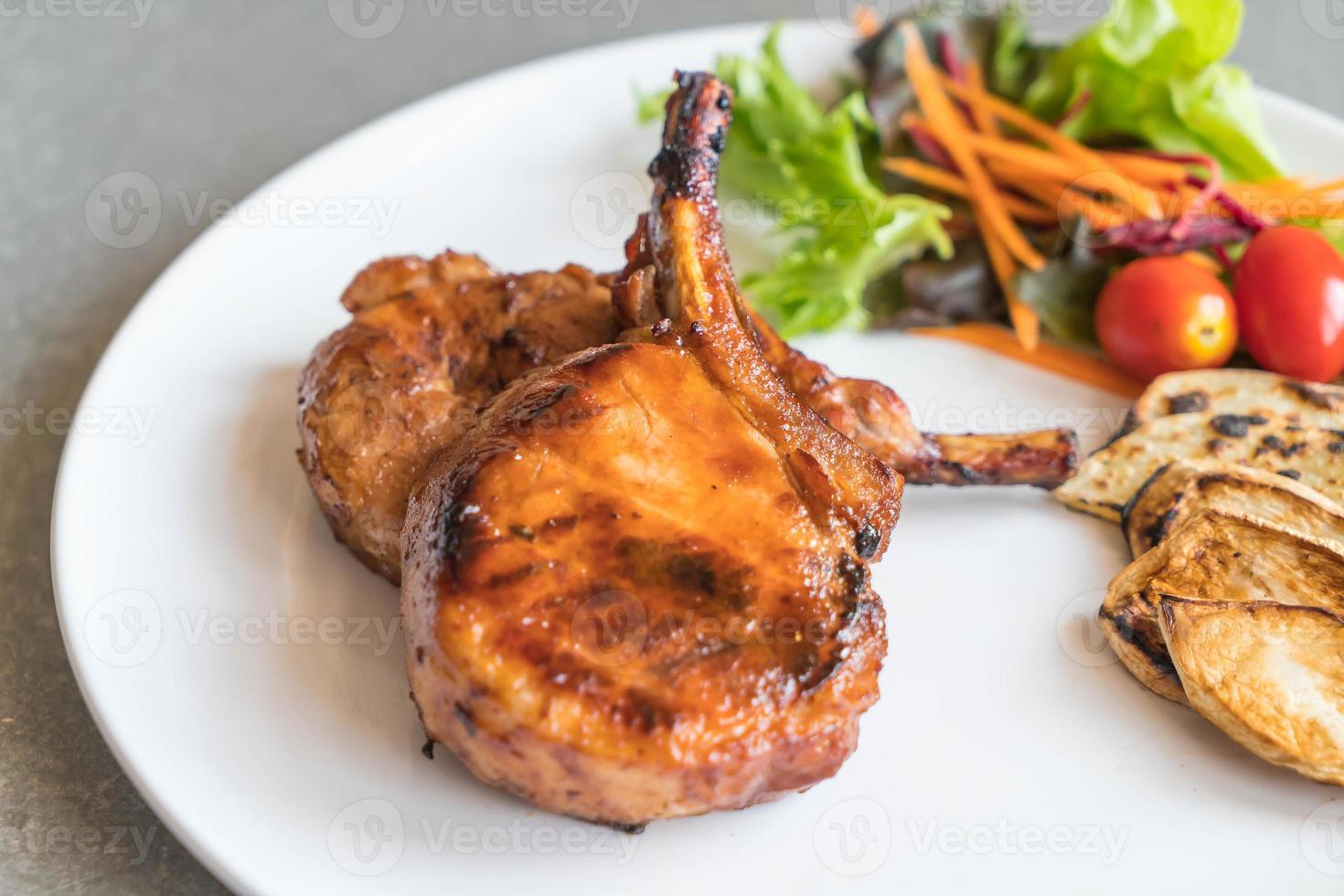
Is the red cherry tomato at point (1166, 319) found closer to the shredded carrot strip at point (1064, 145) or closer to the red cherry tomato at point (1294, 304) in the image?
the red cherry tomato at point (1294, 304)

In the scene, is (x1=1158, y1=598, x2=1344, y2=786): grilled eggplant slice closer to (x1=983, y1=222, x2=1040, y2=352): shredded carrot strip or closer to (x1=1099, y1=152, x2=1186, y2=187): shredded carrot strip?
(x1=983, y1=222, x2=1040, y2=352): shredded carrot strip

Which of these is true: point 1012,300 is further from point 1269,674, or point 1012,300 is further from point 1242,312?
point 1269,674

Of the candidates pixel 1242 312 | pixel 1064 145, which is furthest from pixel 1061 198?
pixel 1242 312

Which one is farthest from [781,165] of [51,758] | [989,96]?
[51,758]

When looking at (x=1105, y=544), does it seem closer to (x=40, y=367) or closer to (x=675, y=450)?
(x=675, y=450)

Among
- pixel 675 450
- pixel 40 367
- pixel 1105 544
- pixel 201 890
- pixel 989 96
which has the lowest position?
pixel 201 890

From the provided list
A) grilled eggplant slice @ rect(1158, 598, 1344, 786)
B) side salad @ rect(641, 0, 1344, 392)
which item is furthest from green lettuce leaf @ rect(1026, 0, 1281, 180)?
grilled eggplant slice @ rect(1158, 598, 1344, 786)

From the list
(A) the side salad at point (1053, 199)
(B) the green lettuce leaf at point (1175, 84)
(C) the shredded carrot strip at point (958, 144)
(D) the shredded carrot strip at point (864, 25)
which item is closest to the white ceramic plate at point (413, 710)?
(A) the side salad at point (1053, 199)
